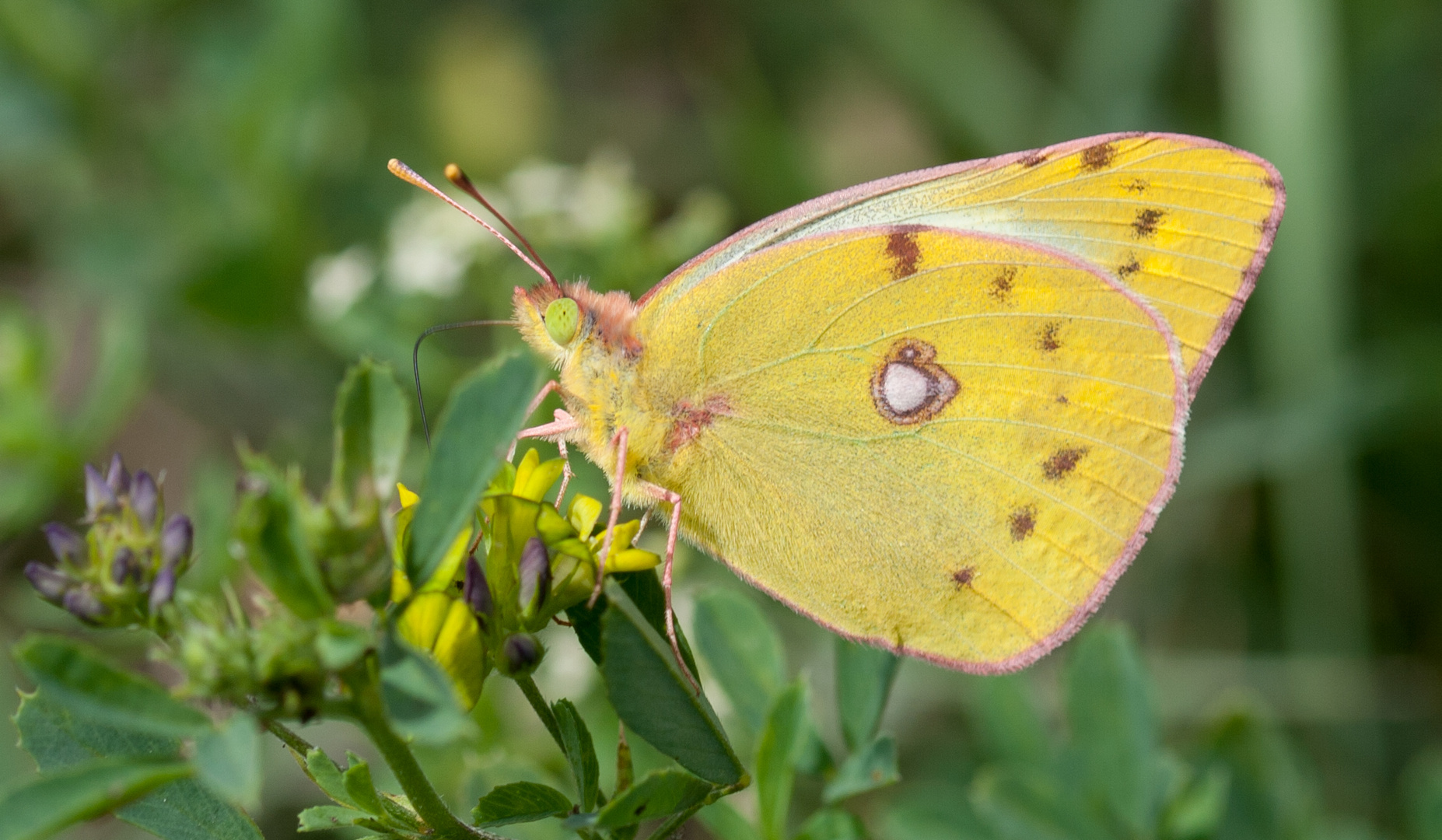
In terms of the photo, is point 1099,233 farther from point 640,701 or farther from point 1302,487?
point 1302,487

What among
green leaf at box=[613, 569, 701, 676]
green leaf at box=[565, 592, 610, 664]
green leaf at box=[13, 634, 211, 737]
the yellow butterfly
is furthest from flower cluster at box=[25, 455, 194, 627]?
the yellow butterfly

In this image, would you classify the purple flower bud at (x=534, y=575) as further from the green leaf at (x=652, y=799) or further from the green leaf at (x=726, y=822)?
the green leaf at (x=726, y=822)

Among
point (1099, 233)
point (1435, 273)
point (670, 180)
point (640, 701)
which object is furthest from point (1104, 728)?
point (670, 180)

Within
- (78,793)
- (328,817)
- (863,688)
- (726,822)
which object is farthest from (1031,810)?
(78,793)

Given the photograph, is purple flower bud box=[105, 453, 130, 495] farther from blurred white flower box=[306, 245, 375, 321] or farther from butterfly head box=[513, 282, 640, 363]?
blurred white flower box=[306, 245, 375, 321]

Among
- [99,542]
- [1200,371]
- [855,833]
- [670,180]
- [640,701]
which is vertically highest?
[670,180]

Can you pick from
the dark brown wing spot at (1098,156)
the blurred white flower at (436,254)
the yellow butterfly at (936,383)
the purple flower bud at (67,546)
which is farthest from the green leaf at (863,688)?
the blurred white flower at (436,254)
